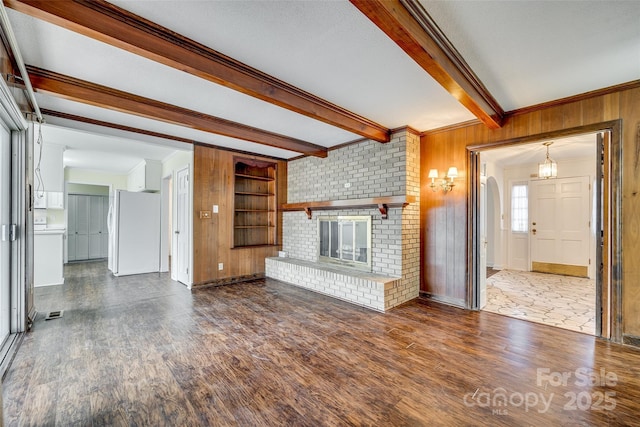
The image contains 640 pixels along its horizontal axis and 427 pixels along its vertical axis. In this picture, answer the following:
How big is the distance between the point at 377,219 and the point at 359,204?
1.17ft

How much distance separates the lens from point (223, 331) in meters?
3.06

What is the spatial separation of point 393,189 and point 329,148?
1574 millimetres

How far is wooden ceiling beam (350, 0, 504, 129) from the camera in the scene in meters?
1.59

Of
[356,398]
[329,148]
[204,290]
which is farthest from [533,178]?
[204,290]

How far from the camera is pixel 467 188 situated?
3834 millimetres

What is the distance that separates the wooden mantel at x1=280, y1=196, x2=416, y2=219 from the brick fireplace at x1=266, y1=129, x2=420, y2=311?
0.08 ft

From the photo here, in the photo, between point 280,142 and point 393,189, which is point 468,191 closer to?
point 393,189

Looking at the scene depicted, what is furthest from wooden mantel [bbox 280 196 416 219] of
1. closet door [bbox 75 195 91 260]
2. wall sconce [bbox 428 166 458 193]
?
closet door [bbox 75 195 91 260]

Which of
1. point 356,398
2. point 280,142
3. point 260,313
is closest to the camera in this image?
point 356,398

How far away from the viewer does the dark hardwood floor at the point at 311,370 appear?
1.79 meters

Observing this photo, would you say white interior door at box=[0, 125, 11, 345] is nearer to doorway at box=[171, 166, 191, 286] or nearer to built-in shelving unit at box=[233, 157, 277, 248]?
doorway at box=[171, 166, 191, 286]

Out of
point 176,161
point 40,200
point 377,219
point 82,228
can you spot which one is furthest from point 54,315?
point 82,228

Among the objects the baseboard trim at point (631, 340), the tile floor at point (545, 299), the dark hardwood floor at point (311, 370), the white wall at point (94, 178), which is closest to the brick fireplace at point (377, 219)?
the dark hardwood floor at point (311, 370)

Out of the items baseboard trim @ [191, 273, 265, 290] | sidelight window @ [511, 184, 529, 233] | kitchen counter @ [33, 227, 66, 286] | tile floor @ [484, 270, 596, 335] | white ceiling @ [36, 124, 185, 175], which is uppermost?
white ceiling @ [36, 124, 185, 175]
